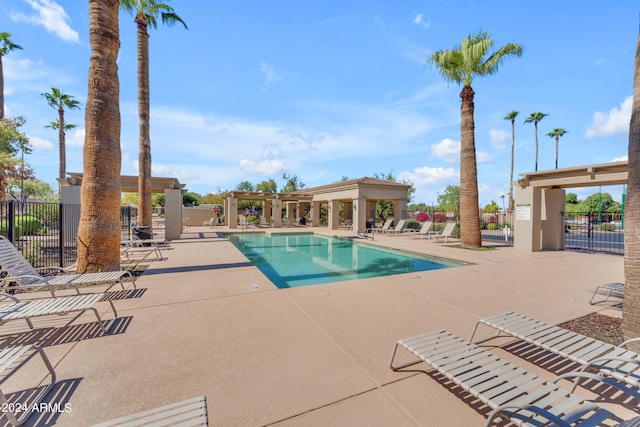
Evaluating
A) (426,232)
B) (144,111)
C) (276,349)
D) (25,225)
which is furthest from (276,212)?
(276,349)

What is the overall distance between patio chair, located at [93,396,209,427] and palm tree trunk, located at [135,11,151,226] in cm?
1429

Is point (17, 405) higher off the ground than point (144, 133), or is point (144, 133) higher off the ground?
point (144, 133)

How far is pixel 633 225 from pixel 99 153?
33.0ft

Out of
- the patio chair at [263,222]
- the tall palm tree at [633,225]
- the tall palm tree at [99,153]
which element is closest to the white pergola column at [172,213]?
the tall palm tree at [99,153]

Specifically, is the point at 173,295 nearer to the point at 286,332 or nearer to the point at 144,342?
the point at 144,342

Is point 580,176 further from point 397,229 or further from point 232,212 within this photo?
point 232,212

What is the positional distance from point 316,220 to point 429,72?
1884cm

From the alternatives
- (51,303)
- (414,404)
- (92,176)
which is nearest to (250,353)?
(414,404)

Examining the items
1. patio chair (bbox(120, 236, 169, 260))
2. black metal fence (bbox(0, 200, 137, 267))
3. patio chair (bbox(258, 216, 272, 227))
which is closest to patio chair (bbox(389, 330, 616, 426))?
black metal fence (bbox(0, 200, 137, 267))

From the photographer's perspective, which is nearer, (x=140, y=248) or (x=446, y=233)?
(x=140, y=248)

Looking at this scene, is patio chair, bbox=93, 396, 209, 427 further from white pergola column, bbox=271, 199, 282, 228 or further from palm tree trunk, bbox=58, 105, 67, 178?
palm tree trunk, bbox=58, 105, 67, 178

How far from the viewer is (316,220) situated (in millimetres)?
29828

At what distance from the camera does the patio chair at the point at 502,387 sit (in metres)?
1.79

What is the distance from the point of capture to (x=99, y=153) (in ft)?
22.1
